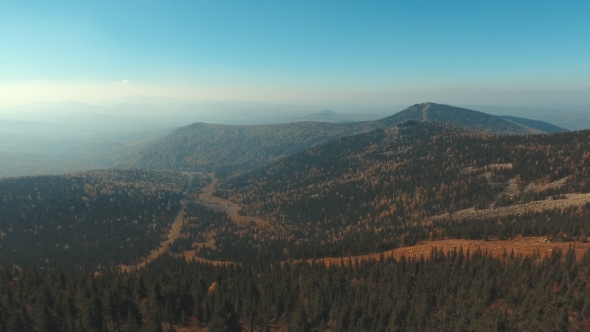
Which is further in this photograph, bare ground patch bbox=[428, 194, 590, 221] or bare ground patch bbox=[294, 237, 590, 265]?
bare ground patch bbox=[428, 194, 590, 221]

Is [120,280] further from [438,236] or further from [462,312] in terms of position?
[438,236]

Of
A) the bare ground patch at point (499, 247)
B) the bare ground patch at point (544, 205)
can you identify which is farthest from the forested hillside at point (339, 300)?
the bare ground patch at point (544, 205)

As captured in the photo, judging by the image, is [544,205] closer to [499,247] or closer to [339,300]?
[499,247]

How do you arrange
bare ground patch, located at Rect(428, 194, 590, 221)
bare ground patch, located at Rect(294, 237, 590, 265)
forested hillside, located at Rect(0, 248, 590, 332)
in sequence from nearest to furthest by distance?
forested hillside, located at Rect(0, 248, 590, 332) → bare ground patch, located at Rect(294, 237, 590, 265) → bare ground patch, located at Rect(428, 194, 590, 221)

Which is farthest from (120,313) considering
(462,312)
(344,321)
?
(462,312)

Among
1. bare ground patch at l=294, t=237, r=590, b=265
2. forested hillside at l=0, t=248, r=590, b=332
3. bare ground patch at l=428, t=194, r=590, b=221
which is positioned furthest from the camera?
bare ground patch at l=428, t=194, r=590, b=221

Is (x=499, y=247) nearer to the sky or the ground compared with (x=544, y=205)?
nearer to the ground

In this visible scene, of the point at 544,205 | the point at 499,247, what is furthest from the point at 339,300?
the point at 544,205

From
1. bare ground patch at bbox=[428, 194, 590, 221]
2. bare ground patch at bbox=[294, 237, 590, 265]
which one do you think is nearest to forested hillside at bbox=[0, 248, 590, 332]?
bare ground patch at bbox=[294, 237, 590, 265]

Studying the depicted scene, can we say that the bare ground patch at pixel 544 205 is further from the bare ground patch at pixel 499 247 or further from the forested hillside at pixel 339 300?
the forested hillside at pixel 339 300

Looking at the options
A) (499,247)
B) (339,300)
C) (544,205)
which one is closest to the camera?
(339,300)

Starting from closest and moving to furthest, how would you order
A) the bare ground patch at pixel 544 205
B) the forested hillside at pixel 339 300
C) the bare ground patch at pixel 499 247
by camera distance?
1. the forested hillside at pixel 339 300
2. the bare ground patch at pixel 499 247
3. the bare ground patch at pixel 544 205

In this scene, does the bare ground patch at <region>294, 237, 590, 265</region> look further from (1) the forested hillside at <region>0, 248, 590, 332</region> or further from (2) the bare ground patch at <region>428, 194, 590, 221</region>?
(2) the bare ground patch at <region>428, 194, 590, 221</region>

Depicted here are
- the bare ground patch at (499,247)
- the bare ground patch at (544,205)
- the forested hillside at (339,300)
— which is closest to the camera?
the forested hillside at (339,300)
